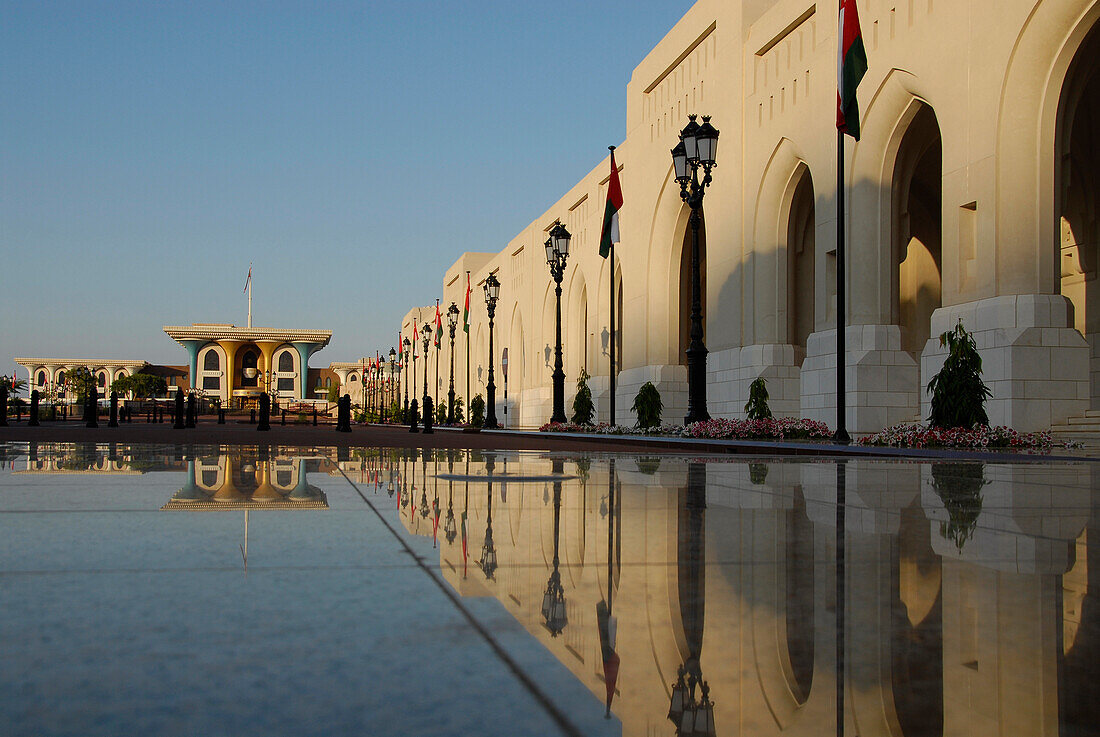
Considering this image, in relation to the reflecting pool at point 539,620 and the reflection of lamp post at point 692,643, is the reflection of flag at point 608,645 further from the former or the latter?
the reflection of lamp post at point 692,643

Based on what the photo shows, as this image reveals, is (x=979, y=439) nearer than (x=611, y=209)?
Yes

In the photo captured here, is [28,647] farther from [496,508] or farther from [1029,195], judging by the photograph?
[1029,195]

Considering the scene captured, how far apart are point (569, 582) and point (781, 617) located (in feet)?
2.26

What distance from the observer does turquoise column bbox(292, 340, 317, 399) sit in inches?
6348

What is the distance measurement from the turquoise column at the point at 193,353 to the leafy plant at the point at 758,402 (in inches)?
5531

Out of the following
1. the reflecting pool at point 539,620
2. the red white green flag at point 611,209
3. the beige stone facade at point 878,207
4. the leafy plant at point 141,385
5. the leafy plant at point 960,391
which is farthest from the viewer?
the leafy plant at point 141,385

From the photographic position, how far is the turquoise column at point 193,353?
154375mm

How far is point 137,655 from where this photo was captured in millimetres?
1870

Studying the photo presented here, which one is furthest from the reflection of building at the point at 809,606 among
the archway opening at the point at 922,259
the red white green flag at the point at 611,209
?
the archway opening at the point at 922,259

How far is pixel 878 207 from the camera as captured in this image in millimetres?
23844

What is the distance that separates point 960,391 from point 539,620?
16461mm

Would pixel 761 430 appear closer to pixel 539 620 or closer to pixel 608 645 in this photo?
pixel 539 620

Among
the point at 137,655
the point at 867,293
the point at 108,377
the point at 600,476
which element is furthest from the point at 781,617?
the point at 108,377

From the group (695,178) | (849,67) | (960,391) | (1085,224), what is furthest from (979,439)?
(1085,224)
